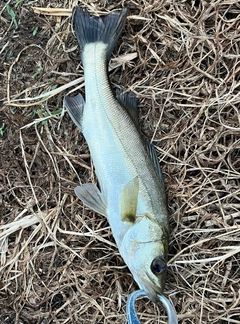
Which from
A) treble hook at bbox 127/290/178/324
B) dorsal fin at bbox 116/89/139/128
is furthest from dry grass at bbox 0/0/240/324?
treble hook at bbox 127/290/178/324

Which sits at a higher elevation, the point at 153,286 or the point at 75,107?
the point at 75,107

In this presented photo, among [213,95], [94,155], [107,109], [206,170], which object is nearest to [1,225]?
[94,155]

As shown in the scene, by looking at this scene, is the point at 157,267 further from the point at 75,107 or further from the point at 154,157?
the point at 75,107

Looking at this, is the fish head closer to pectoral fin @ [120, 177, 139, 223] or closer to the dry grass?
pectoral fin @ [120, 177, 139, 223]

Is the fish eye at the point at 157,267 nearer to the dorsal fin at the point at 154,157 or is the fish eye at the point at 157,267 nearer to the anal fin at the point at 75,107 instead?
the dorsal fin at the point at 154,157

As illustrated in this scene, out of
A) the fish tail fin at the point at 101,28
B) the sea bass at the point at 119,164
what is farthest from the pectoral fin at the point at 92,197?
the fish tail fin at the point at 101,28

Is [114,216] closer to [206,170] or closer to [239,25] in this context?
[206,170]

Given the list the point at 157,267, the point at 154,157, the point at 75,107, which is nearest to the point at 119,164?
the point at 154,157
